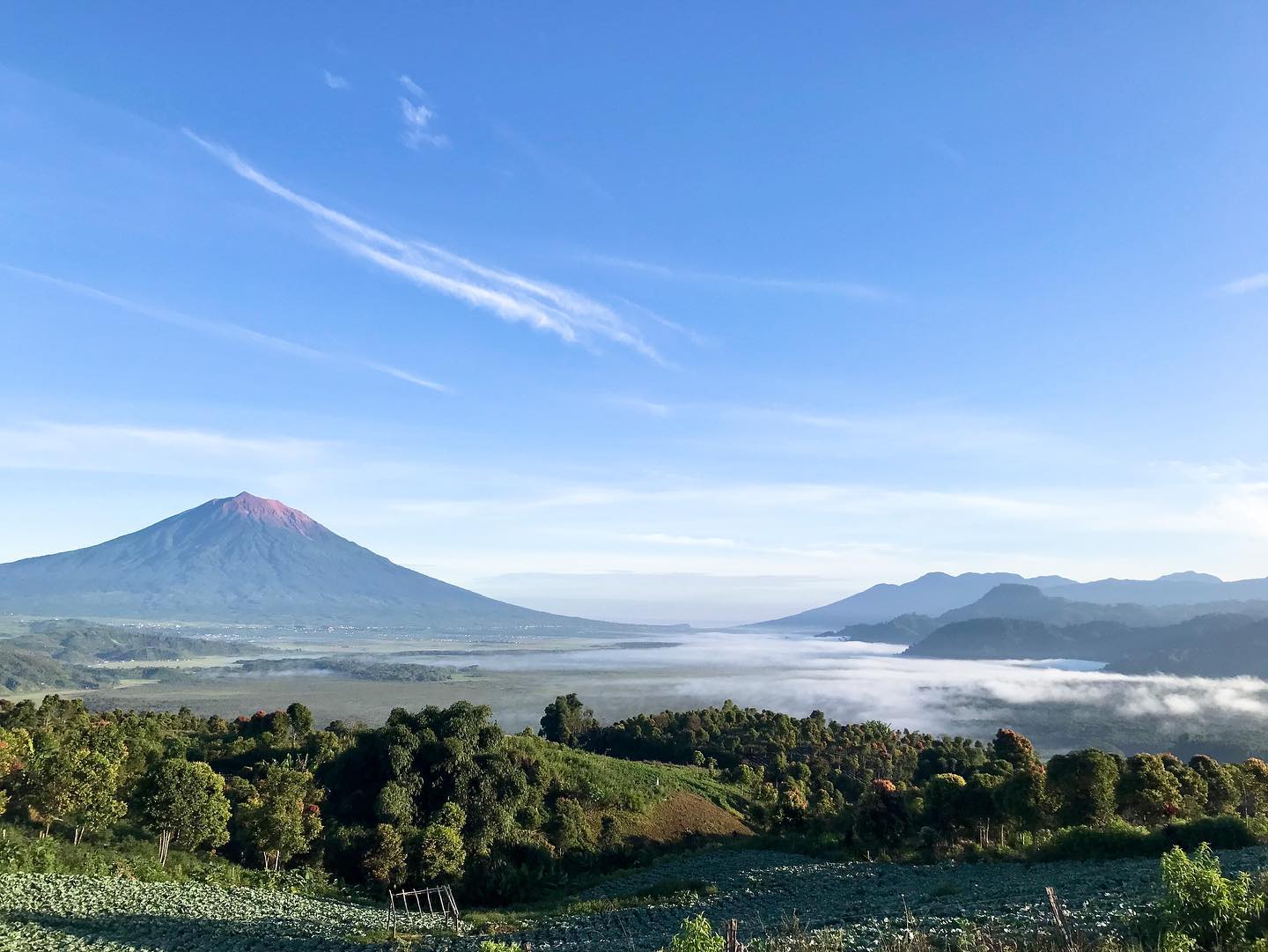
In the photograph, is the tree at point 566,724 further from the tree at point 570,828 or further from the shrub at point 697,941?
the shrub at point 697,941

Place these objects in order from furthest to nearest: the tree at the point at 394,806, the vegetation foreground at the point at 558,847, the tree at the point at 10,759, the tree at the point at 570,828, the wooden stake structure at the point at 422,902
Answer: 1. the tree at the point at 570,828
2. the tree at the point at 394,806
3. the tree at the point at 10,759
4. the wooden stake structure at the point at 422,902
5. the vegetation foreground at the point at 558,847

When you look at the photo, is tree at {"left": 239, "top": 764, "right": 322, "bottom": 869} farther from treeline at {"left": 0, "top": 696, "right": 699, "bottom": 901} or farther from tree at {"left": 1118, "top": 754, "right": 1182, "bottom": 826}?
tree at {"left": 1118, "top": 754, "right": 1182, "bottom": 826}

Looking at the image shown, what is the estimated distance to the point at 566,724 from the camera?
3179 inches

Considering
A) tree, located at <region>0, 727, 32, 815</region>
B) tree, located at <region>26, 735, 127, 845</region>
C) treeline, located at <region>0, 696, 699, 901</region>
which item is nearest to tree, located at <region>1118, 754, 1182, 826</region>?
treeline, located at <region>0, 696, 699, 901</region>

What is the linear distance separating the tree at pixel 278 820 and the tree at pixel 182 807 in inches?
39.6

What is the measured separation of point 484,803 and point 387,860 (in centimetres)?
736

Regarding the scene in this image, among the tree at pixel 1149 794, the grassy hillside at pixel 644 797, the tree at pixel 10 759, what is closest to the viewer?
the tree at pixel 10 759

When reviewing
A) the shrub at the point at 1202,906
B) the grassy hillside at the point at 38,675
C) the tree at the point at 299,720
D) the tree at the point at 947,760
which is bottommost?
the grassy hillside at the point at 38,675

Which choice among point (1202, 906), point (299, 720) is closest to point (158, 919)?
point (1202, 906)

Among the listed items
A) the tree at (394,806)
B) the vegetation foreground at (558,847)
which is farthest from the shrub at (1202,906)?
the tree at (394,806)

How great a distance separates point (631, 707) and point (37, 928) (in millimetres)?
137701

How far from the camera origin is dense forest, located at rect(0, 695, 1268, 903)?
2991 centimetres

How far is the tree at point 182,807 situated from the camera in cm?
2994

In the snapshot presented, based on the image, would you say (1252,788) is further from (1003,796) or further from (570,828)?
(570,828)
